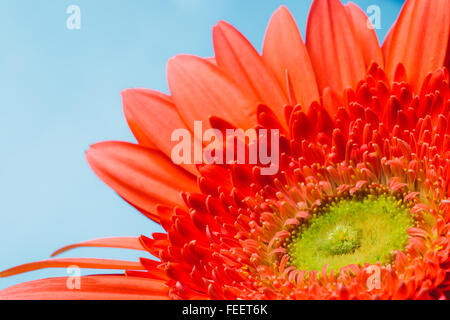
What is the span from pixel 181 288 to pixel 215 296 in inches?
1.2

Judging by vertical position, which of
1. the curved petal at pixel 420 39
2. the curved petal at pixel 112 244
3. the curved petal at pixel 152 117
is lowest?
the curved petal at pixel 112 244

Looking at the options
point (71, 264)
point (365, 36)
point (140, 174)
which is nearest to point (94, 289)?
point (71, 264)

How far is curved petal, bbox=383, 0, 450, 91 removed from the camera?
53cm

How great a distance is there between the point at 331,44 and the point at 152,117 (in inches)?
8.1

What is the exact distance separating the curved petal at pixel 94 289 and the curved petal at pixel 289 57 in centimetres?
24

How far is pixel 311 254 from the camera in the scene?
613 millimetres

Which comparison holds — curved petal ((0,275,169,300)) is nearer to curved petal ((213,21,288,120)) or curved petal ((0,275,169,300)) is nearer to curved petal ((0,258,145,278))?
curved petal ((0,258,145,278))

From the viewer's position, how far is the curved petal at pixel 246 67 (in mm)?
594

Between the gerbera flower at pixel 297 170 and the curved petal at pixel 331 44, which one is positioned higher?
the curved petal at pixel 331 44

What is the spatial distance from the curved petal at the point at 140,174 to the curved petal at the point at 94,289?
8 cm

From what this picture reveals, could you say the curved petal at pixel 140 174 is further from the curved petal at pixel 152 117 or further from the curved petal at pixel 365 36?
the curved petal at pixel 365 36

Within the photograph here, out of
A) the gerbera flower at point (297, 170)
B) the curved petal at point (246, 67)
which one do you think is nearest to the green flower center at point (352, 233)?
the gerbera flower at point (297, 170)

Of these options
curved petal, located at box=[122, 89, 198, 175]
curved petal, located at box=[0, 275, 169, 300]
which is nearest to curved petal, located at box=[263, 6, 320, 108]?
curved petal, located at box=[122, 89, 198, 175]
